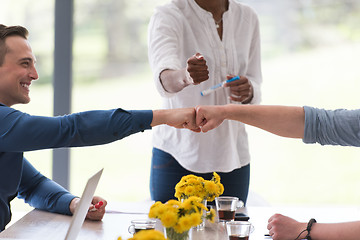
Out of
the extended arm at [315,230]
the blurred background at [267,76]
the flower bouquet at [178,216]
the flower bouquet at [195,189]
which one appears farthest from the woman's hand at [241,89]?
the blurred background at [267,76]

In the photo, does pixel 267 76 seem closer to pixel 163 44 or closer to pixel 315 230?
pixel 163 44

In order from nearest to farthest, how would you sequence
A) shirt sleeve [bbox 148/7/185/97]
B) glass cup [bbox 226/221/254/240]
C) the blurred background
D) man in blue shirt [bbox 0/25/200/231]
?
glass cup [bbox 226/221/254/240]
man in blue shirt [bbox 0/25/200/231]
shirt sleeve [bbox 148/7/185/97]
the blurred background

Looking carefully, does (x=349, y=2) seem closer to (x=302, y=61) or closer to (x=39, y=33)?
(x=302, y=61)

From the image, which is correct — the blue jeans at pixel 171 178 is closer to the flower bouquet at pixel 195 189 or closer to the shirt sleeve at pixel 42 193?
the shirt sleeve at pixel 42 193

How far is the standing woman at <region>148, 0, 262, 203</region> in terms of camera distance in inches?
93.0

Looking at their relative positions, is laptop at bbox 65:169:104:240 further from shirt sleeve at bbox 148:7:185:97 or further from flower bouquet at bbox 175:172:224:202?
shirt sleeve at bbox 148:7:185:97

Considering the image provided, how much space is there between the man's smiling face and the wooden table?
47cm

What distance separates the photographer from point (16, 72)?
2082mm

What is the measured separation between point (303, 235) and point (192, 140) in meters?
0.87

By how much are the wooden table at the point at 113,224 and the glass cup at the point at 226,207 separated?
35mm

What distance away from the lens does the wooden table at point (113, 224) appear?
5.68 feet

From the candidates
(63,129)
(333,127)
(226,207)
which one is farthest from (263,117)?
(63,129)

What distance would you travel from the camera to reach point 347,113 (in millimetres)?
1926

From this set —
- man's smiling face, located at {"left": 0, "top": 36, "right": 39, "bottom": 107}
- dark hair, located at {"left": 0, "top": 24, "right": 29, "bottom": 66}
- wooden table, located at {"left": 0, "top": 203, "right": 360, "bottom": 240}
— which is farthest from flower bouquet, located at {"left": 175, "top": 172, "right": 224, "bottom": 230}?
dark hair, located at {"left": 0, "top": 24, "right": 29, "bottom": 66}
